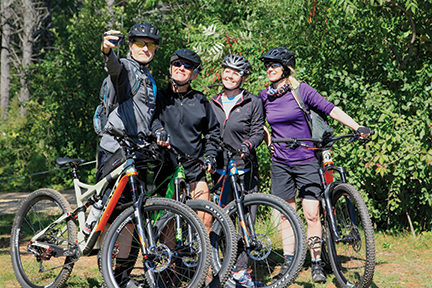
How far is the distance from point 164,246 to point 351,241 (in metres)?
1.73

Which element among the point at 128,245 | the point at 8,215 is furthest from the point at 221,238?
the point at 8,215

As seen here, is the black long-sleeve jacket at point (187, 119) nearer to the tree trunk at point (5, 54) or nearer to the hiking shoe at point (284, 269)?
the hiking shoe at point (284, 269)

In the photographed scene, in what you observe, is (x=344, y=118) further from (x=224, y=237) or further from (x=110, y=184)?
(x=110, y=184)

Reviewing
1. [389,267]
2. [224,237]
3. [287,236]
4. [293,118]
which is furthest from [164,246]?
[389,267]

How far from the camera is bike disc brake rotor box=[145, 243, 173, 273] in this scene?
A: 143 inches

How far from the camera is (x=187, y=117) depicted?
446 cm

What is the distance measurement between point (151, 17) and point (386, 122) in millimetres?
6767

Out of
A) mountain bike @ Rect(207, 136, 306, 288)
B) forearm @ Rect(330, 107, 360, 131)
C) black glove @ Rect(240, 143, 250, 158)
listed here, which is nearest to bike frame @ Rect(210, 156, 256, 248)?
mountain bike @ Rect(207, 136, 306, 288)

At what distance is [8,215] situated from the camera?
27.4 ft

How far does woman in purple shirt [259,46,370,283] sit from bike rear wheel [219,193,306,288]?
379 mm

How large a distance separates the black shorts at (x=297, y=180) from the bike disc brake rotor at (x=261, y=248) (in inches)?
25.6

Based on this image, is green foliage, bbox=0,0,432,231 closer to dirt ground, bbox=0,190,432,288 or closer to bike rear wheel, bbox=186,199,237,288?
dirt ground, bbox=0,190,432,288

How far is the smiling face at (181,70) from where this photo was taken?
4.42m

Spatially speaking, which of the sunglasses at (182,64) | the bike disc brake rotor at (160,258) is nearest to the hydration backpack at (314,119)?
the sunglasses at (182,64)
